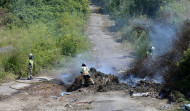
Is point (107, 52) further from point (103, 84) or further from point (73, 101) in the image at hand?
point (73, 101)

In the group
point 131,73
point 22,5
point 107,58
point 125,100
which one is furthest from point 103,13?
point 125,100

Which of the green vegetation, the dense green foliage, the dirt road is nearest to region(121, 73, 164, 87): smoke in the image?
the dense green foliage

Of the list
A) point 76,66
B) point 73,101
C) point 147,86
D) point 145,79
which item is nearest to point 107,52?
point 76,66

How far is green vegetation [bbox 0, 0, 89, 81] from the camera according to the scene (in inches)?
701

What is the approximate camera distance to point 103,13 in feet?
184

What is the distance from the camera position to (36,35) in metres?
20.5

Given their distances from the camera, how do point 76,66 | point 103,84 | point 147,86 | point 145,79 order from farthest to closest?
point 76,66
point 145,79
point 103,84
point 147,86

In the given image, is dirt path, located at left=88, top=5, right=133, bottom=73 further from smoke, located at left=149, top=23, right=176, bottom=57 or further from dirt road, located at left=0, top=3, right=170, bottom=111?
dirt road, located at left=0, top=3, right=170, bottom=111

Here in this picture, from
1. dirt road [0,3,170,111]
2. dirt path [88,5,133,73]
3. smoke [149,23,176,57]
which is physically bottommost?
dirt road [0,3,170,111]

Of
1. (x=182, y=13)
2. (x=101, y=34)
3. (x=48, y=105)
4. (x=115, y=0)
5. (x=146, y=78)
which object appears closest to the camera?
(x=48, y=105)

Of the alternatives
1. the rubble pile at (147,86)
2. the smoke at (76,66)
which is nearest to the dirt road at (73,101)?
the rubble pile at (147,86)

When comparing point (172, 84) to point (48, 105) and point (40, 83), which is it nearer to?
point (48, 105)

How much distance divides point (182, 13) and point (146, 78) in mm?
9052

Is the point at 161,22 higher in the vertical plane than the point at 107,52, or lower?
higher
